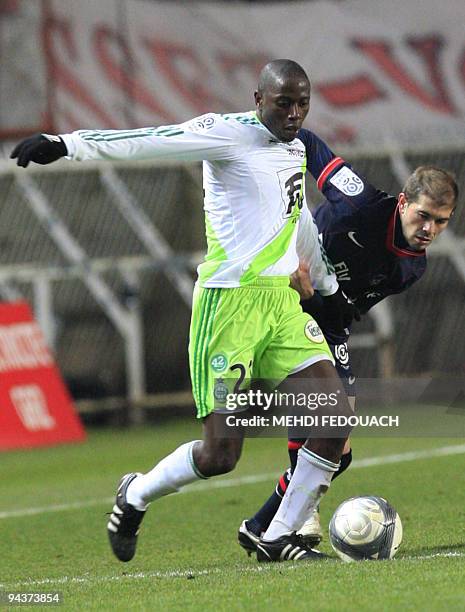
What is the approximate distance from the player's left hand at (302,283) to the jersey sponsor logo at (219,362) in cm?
61

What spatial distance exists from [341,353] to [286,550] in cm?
122

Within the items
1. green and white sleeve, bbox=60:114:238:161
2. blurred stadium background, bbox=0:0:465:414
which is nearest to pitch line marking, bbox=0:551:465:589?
green and white sleeve, bbox=60:114:238:161

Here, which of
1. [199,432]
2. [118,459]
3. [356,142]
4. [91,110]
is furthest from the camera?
[356,142]

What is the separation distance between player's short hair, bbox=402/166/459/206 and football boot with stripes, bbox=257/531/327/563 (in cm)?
165

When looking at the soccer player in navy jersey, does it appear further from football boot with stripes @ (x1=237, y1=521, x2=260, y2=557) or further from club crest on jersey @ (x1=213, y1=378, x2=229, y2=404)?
club crest on jersey @ (x1=213, y1=378, x2=229, y2=404)

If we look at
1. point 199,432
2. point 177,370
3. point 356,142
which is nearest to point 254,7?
point 356,142

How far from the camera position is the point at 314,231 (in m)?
7.24

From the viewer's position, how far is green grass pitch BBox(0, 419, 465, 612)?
5.54 metres

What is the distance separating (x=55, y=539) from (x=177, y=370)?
9.85 metres

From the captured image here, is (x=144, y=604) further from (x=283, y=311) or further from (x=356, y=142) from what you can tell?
(x=356, y=142)

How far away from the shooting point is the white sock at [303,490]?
6.75m

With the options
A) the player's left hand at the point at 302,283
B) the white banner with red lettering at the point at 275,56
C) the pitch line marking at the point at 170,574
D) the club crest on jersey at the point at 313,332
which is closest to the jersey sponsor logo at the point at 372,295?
the player's left hand at the point at 302,283

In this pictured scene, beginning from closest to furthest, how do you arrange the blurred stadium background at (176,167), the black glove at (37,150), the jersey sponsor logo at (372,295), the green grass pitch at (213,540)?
the green grass pitch at (213,540), the black glove at (37,150), the jersey sponsor logo at (372,295), the blurred stadium background at (176,167)

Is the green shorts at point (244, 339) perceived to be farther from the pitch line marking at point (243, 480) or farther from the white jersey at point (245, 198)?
the pitch line marking at point (243, 480)
